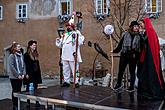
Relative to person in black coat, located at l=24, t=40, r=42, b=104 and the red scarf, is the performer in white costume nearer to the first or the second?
person in black coat, located at l=24, t=40, r=42, b=104

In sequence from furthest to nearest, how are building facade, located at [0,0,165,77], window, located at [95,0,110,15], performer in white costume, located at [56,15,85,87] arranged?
building facade, located at [0,0,165,77] < window, located at [95,0,110,15] < performer in white costume, located at [56,15,85,87]

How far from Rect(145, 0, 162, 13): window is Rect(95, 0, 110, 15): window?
248 centimetres

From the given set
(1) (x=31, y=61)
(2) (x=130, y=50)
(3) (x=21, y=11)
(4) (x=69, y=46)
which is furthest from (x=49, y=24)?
(2) (x=130, y=50)

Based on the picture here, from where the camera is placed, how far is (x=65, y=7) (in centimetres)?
2092

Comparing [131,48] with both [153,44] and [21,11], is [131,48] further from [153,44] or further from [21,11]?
[21,11]

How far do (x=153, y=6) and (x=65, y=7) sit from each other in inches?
232

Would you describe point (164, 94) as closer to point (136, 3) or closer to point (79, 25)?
point (79, 25)

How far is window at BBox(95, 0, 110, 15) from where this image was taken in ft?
64.2

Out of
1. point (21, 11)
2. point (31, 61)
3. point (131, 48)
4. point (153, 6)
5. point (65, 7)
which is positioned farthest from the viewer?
point (21, 11)

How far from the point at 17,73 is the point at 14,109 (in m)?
1.03

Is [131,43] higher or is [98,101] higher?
[131,43]

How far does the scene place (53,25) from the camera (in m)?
21.0

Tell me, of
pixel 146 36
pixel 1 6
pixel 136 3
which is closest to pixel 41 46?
pixel 1 6

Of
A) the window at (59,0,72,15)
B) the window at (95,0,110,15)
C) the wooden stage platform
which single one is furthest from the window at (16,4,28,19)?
the wooden stage platform
